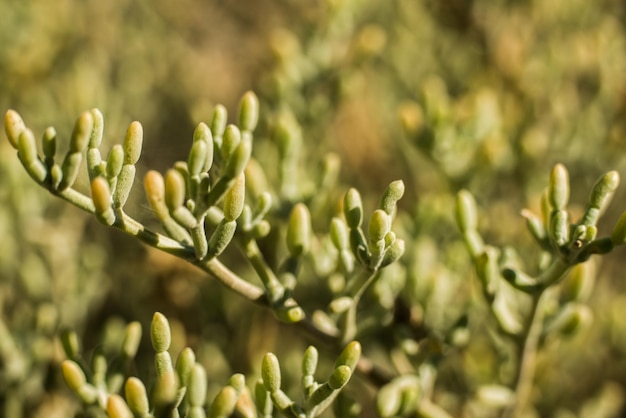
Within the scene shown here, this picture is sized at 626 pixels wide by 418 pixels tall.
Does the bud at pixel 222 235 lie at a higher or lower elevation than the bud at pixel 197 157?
lower

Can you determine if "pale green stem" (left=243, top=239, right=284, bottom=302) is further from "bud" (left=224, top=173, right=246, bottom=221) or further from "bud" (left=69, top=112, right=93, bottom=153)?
"bud" (left=69, top=112, right=93, bottom=153)

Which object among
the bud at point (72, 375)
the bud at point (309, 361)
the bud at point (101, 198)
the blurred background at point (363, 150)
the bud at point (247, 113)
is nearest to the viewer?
the bud at point (101, 198)

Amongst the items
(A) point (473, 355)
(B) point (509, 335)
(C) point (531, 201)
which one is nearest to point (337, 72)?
(C) point (531, 201)

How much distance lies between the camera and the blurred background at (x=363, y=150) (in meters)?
1.71

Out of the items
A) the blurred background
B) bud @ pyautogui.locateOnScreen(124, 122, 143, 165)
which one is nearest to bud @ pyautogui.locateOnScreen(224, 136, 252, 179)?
bud @ pyautogui.locateOnScreen(124, 122, 143, 165)

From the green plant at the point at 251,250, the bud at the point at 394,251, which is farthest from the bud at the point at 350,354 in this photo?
the bud at the point at 394,251

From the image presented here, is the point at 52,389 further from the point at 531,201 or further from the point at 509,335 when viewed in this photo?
the point at 531,201

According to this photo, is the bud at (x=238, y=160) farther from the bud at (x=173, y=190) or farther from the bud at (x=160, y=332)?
the bud at (x=160, y=332)

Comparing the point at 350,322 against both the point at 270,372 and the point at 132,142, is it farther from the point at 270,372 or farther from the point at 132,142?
the point at 132,142

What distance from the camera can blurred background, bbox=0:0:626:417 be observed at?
1.71 m

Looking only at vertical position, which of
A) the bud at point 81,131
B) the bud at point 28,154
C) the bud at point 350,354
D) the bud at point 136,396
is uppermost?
the bud at point 81,131

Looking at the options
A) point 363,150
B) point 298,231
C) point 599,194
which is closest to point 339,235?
Result: point 298,231

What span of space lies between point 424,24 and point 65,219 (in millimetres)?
1520

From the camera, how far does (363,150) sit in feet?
8.32
